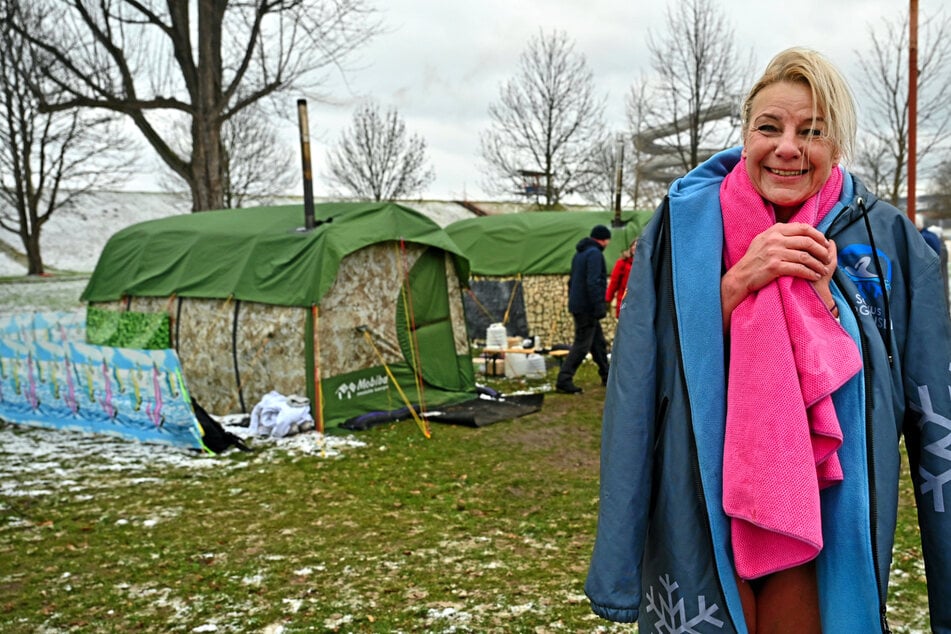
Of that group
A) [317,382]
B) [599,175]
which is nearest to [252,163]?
[599,175]

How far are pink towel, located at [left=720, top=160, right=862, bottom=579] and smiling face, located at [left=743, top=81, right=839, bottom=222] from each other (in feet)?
0.72

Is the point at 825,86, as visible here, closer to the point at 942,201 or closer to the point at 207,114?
the point at 207,114

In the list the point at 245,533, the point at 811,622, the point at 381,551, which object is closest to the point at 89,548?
the point at 245,533

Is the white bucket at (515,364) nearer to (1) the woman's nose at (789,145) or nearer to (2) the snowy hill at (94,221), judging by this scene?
(1) the woman's nose at (789,145)

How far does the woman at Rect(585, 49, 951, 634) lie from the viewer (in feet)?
4.98

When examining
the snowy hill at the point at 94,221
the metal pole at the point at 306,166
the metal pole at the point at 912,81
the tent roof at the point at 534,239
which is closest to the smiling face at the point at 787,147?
the metal pole at the point at 306,166

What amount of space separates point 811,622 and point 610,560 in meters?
0.43

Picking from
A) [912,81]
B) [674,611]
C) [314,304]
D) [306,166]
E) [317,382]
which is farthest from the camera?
[306,166]

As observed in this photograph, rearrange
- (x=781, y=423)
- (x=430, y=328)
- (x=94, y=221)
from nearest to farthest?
1. (x=781, y=423)
2. (x=430, y=328)
3. (x=94, y=221)

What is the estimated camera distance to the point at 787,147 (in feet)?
5.23

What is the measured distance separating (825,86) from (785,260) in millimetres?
381

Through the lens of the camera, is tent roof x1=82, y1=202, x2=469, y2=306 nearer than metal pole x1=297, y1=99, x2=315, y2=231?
Yes

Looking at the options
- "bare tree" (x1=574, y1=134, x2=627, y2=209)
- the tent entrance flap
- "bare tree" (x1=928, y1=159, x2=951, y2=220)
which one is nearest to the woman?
the tent entrance flap

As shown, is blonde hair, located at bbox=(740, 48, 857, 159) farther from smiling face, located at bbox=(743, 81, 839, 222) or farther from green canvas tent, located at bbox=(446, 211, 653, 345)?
green canvas tent, located at bbox=(446, 211, 653, 345)
